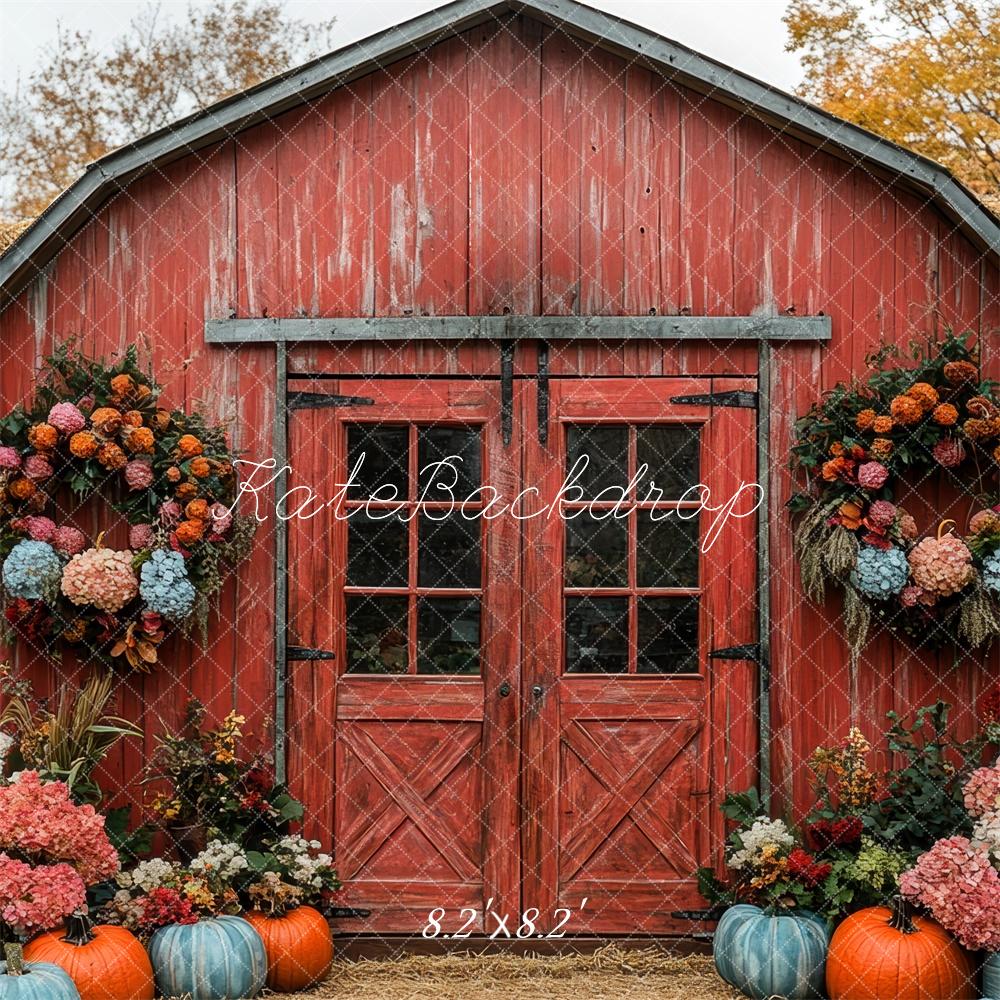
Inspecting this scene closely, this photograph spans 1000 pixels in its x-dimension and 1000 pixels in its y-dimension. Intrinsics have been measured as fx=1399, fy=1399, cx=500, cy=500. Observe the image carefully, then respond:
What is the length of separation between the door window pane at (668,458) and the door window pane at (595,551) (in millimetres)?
209

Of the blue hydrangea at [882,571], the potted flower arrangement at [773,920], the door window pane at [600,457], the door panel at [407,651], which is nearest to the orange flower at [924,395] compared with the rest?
the blue hydrangea at [882,571]

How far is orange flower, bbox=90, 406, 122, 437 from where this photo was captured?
6.03 metres

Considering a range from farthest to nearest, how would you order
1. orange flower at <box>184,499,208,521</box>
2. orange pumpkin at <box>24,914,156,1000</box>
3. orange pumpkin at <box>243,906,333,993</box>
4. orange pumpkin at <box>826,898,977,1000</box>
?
orange flower at <box>184,499,208,521</box>, orange pumpkin at <box>243,906,333,993</box>, orange pumpkin at <box>826,898,977,1000</box>, orange pumpkin at <box>24,914,156,1000</box>

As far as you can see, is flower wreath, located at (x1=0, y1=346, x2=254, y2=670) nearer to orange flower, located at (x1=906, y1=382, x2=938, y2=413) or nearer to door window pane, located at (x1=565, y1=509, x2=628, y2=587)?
door window pane, located at (x1=565, y1=509, x2=628, y2=587)

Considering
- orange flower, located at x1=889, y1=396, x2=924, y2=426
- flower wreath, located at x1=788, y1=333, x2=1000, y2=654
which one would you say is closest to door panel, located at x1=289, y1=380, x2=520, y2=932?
flower wreath, located at x1=788, y1=333, x2=1000, y2=654

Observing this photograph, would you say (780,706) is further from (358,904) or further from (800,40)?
(800,40)

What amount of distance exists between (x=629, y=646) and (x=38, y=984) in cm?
283

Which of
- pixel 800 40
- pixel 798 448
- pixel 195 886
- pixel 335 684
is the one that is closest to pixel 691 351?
pixel 798 448

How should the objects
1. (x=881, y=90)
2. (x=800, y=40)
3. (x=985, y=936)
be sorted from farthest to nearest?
(x=800, y=40) < (x=881, y=90) < (x=985, y=936)

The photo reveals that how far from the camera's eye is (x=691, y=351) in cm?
637

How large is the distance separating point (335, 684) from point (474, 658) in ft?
2.12

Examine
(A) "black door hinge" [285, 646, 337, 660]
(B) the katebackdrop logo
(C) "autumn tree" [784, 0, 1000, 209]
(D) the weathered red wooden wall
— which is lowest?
(A) "black door hinge" [285, 646, 337, 660]

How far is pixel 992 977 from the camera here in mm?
5527

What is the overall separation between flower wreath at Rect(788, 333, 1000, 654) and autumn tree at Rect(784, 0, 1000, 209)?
6714mm
